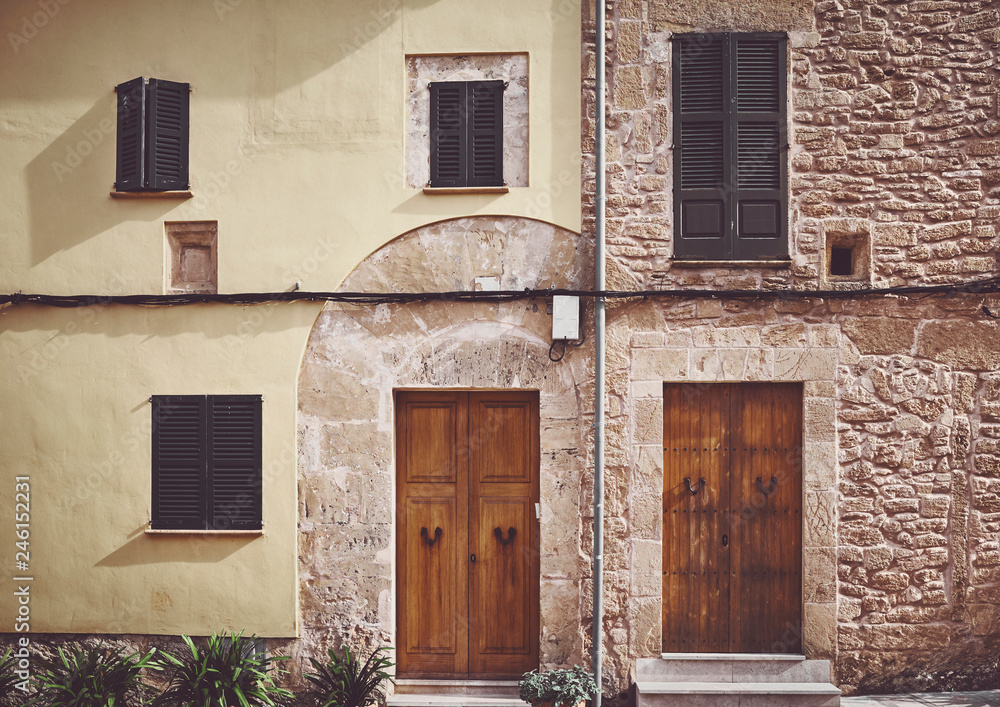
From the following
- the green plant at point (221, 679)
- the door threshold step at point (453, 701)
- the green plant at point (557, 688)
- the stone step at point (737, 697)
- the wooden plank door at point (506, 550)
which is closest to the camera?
the green plant at point (557, 688)

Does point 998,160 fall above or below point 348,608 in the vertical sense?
above

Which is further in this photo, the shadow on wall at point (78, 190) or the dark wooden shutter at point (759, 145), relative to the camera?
the shadow on wall at point (78, 190)

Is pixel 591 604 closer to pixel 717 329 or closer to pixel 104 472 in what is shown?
pixel 717 329

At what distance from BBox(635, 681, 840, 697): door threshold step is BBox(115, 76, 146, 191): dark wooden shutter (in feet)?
18.3

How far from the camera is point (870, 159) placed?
17.6 feet

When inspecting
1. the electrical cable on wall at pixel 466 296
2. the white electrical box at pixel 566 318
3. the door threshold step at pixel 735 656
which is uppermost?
the electrical cable on wall at pixel 466 296

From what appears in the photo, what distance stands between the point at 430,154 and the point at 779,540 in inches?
163

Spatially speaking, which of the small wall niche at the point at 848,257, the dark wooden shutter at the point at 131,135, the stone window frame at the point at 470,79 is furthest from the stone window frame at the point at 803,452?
the dark wooden shutter at the point at 131,135

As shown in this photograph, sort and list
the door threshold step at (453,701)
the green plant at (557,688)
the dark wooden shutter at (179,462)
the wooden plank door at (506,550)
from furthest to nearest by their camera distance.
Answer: the wooden plank door at (506,550) → the dark wooden shutter at (179,462) → the door threshold step at (453,701) → the green plant at (557,688)

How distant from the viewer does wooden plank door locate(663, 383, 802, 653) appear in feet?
17.9

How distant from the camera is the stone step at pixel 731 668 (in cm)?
530

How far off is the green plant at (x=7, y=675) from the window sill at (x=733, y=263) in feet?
20.1

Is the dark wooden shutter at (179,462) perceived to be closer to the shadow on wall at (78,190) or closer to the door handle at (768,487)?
the shadow on wall at (78,190)

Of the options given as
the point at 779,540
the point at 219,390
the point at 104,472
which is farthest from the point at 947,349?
the point at 104,472
